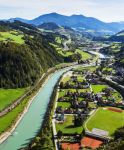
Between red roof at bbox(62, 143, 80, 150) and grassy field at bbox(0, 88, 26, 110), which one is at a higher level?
grassy field at bbox(0, 88, 26, 110)

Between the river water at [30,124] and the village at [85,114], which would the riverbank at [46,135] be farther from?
the river water at [30,124]

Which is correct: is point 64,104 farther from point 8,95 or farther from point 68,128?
point 68,128

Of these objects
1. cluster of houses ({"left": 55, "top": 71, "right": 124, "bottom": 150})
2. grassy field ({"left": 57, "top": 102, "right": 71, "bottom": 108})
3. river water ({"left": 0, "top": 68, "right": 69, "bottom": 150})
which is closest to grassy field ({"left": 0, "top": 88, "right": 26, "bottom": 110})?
river water ({"left": 0, "top": 68, "right": 69, "bottom": 150})

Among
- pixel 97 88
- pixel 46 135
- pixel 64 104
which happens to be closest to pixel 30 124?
pixel 46 135

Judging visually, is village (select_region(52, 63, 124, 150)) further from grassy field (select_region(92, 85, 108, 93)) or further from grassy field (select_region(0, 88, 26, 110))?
grassy field (select_region(0, 88, 26, 110))

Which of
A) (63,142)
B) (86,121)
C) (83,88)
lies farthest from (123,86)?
(63,142)

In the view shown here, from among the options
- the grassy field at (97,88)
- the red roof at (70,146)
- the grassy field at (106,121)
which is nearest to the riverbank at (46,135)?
the red roof at (70,146)
